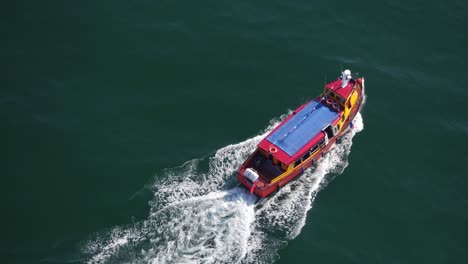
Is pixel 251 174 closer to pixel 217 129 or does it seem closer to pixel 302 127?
pixel 302 127

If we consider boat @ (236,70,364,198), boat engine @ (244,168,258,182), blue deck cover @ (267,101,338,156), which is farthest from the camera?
blue deck cover @ (267,101,338,156)

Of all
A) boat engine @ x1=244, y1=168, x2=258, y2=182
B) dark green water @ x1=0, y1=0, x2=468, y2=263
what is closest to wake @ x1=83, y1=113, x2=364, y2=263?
dark green water @ x1=0, y1=0, x2=468, y2=263

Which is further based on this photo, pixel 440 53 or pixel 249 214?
pixel 440 53

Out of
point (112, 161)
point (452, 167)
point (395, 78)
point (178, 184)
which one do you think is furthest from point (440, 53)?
point (112, 161)

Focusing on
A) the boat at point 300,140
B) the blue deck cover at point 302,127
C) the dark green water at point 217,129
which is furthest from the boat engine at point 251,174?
the blue deck cover at point 302,127

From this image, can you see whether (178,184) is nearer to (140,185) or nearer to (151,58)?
(140,185)

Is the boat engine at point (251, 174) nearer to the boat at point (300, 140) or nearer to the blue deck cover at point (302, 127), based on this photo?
the boat at point (300, 140)

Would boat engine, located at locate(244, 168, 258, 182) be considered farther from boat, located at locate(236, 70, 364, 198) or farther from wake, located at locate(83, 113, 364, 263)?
wake, located at locate(83, 113, 364, 263)

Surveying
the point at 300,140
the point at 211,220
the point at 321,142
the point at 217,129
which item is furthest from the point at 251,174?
the point at 217,129
